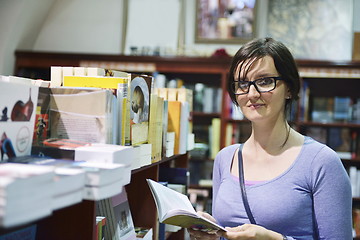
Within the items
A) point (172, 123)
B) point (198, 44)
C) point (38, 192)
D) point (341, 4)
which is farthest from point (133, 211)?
point (341, 4)

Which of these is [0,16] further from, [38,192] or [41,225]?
[38,192]

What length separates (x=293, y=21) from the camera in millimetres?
4453

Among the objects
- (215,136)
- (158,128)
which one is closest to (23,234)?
(158,128)

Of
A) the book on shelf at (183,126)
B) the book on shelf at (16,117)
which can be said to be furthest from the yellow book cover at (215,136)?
the book on shelf at (16,117)

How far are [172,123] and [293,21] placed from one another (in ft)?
8.75

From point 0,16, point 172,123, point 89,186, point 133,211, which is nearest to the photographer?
point 89,186

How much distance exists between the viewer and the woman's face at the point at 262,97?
5.16 ft

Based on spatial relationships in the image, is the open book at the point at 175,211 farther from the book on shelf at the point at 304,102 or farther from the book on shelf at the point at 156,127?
the book on shelf at the point at 304,102

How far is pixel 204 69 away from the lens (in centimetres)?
413

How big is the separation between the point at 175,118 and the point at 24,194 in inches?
59.4

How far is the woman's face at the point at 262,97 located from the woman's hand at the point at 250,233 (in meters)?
0.39

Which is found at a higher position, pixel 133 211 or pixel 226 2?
pixel 226 2

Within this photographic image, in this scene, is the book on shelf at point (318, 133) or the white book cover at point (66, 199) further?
the book on shelf at point (318, 133)

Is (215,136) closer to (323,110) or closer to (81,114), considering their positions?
(323,110)
